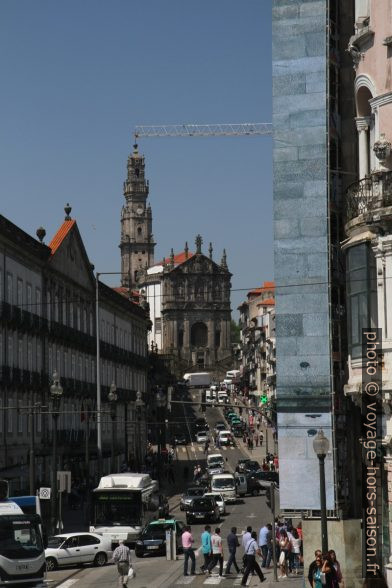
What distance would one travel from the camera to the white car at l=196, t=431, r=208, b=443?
415 feet

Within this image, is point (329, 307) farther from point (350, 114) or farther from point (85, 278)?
point (85, 278)

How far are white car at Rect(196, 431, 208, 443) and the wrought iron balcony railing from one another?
97231 mm

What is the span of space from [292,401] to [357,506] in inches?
118

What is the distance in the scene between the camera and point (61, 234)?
81062mm

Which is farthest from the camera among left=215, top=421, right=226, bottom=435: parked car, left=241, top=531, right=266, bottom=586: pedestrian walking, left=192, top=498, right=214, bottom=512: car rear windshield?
left=215, top=421, right=226, bottom=435: parked car

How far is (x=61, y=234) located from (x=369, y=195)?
5448 centimetres

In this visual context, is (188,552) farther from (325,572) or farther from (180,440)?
(180,440)

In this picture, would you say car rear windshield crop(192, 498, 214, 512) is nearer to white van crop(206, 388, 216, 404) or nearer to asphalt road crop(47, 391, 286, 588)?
asphalt road crop(47, 391, 286, 588)

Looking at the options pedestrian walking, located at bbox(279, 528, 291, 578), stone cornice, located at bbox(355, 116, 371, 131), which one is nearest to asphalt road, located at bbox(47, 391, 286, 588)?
pedestrian walking, located at bbox(279, 528, 291, 578)

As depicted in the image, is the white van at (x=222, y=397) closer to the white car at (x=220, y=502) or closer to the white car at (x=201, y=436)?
the white car at (x=201, y=436)

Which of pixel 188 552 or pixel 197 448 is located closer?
pixel 188 552

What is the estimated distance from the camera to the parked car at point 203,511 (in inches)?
2290

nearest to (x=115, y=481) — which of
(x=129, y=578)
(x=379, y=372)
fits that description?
(x=129, y=578)

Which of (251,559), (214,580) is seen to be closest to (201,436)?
(214,580)
